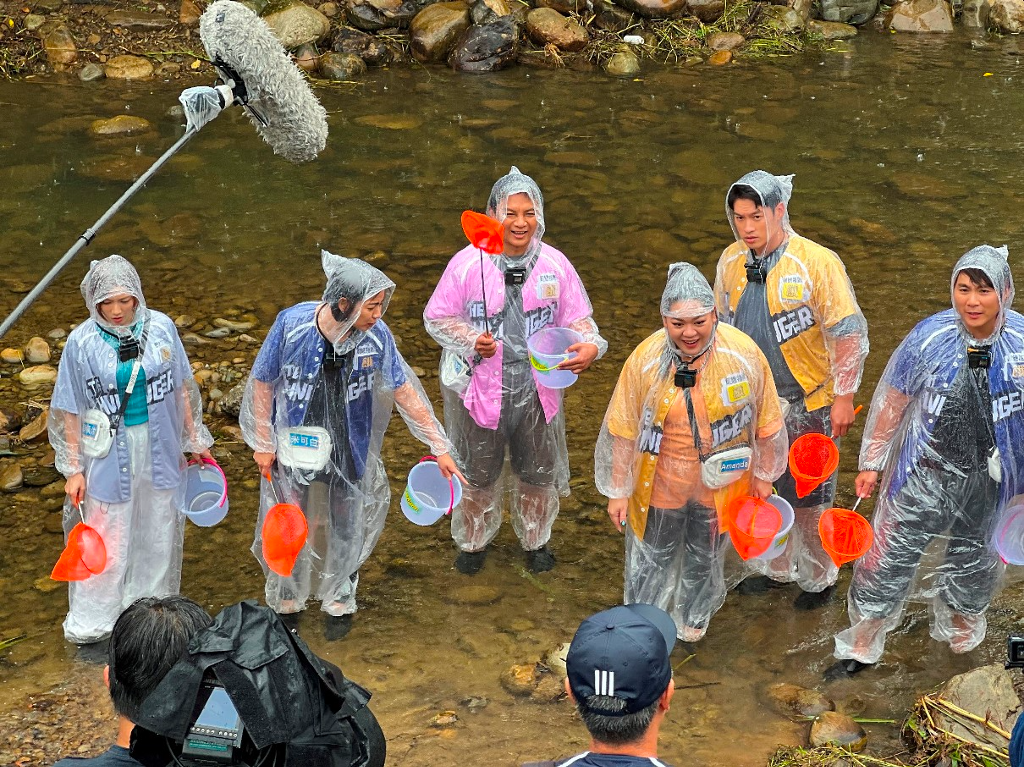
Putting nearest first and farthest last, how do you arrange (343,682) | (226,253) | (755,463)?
(343,682) → (755,463) → (226,253)

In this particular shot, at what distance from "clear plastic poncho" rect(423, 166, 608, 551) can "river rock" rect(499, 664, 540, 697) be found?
85 centimetres

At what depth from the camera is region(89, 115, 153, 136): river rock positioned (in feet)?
31.5

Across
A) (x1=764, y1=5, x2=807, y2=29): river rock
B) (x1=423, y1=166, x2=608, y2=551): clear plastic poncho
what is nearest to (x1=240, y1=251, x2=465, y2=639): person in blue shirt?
(x1=423, y1=166, x2=608, y2=551): clear plastic poncho

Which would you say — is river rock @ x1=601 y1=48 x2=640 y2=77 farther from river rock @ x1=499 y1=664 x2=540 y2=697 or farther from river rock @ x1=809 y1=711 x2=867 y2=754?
river rock @ x1=809 y1=711 x2=867 y2=754

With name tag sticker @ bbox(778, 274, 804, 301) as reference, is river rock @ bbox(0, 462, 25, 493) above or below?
below

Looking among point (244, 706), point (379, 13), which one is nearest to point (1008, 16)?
point (379, 13)

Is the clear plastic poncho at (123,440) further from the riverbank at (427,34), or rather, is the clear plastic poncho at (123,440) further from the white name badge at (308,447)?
the riverbank at (427,34)

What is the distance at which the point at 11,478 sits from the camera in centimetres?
551

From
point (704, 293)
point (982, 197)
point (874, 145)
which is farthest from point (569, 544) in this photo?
point (874, 145)

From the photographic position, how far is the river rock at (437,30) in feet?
36.7

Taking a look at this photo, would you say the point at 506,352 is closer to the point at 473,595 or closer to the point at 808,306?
the point at 473,595

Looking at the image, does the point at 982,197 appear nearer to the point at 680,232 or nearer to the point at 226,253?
the point at 680,232

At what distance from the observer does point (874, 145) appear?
9594mm

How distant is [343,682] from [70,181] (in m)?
7.35
